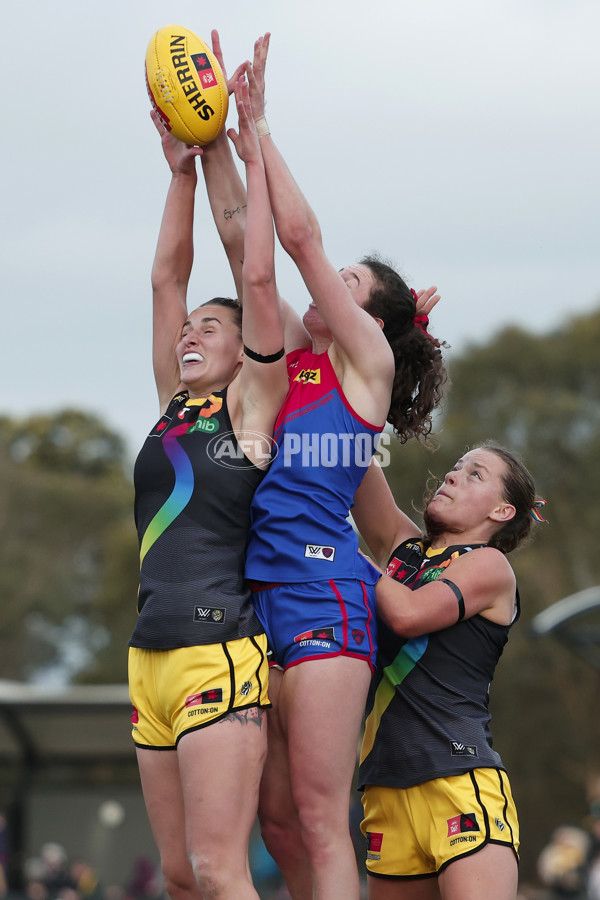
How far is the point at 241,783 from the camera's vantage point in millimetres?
3605

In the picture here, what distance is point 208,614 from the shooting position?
3744mm

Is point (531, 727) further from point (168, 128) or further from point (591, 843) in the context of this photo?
point (168, 128)

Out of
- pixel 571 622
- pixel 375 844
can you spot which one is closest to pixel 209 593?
pixel 375 844

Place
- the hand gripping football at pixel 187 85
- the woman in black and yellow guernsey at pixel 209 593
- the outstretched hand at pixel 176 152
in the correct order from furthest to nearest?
1. the outstretched hand at pixel 176 152
2. the hand gripping football at pixel 187 85
3. the woman in black and yellow guernsey at pixel 209 593

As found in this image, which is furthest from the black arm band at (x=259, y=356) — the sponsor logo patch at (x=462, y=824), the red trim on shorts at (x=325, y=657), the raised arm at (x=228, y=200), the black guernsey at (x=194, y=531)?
the sponsor logo patch at (x=462, y=824)

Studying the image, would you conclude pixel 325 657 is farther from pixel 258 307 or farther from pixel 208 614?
pixel 258 307

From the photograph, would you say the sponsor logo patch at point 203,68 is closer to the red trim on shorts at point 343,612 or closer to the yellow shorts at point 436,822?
the red trim on shorts at point 343,612

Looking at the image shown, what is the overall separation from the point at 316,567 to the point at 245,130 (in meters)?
1.61

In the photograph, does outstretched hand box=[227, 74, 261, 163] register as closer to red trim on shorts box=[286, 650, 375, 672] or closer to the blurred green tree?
red trim on shorts box=[286, 650, 375, 672]

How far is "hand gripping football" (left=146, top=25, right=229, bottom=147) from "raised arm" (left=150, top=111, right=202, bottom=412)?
14 cm

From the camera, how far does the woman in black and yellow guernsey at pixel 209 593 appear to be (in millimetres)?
3596

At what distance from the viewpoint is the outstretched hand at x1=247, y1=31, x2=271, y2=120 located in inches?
163

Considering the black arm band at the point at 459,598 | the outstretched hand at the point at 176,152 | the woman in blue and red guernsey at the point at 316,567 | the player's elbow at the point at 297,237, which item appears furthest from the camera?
the outstretched hand at the point at 176,152

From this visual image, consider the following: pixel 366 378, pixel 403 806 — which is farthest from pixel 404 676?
pixel 366 378
